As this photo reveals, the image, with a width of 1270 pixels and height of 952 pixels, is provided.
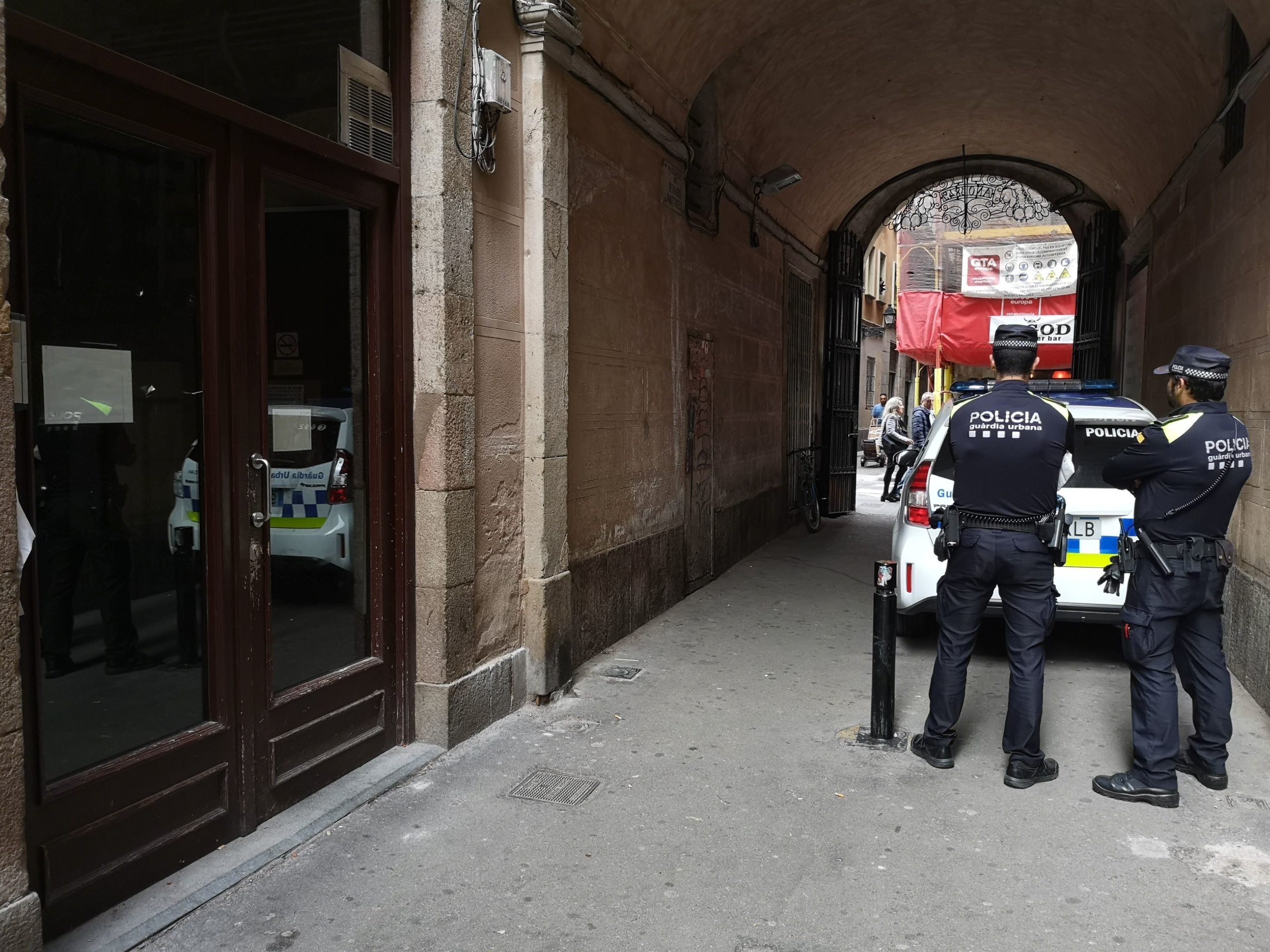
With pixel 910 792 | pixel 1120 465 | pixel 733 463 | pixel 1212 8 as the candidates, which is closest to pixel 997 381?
pixel 1120 465

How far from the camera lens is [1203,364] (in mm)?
4211

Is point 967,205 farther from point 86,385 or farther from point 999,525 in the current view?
point 86,385

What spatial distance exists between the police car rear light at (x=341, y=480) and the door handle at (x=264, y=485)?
49 centimetres

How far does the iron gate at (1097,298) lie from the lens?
1284 centimetres

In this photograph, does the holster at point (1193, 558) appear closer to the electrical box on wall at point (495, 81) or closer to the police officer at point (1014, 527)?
the police officer at point (1014, 527)

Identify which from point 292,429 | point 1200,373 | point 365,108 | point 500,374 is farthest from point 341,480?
point 1200,373

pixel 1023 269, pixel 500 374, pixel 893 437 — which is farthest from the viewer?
pixel 1023 269

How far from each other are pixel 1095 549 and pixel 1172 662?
1.78 metres

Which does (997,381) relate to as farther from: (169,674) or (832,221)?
(832,221)

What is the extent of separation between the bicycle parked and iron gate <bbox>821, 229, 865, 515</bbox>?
0.89 m

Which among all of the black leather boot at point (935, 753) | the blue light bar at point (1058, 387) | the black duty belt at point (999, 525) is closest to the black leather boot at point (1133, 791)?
the black leather boot at point (935, 753)

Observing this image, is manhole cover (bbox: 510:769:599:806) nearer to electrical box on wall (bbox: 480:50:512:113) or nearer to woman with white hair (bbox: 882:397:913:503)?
electrical box on wall (bbox: 480:50:512:113)

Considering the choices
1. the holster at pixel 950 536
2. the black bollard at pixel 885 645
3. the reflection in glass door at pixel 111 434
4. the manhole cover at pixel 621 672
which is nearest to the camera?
the reflection in glass door at pixel 111 434

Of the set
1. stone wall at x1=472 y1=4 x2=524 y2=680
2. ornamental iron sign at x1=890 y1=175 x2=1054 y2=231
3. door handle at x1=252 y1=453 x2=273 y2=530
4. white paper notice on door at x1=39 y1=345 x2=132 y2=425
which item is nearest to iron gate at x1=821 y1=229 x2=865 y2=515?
ornamental iron sign at x1=890 y1=175 x2=1054 y2=231
